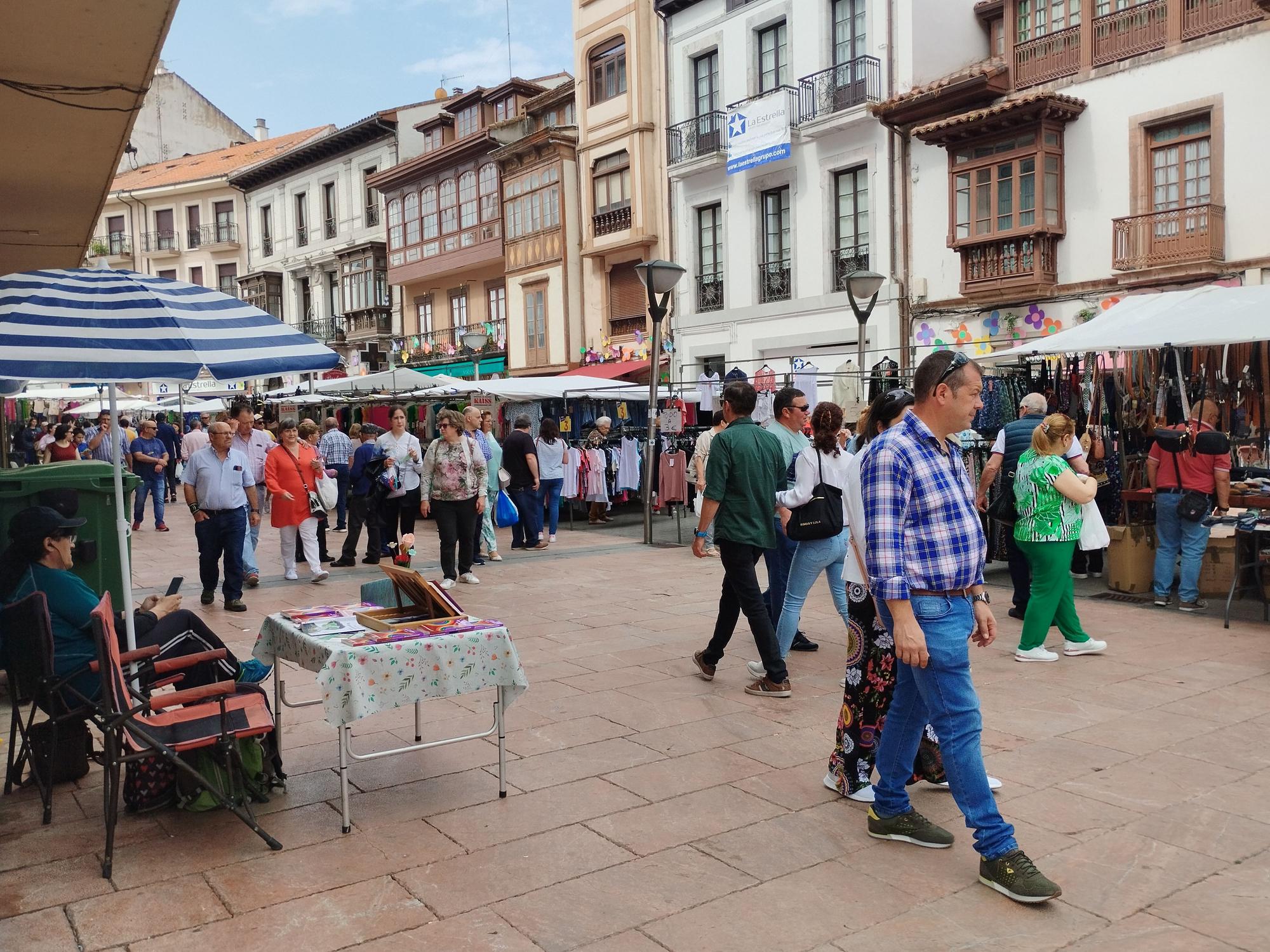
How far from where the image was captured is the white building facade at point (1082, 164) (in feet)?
50.2

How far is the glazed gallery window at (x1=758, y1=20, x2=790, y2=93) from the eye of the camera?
A: 21641mm

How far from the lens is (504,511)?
12.2m

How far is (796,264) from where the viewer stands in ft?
70.3

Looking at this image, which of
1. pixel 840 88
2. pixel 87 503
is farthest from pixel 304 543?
pixel 840 88

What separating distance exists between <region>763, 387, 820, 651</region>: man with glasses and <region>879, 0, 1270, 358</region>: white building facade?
1168 centimetres

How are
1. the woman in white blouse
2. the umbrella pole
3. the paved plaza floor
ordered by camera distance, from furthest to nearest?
the woman in white blouse, the umbrella pole, the paved plaza floor

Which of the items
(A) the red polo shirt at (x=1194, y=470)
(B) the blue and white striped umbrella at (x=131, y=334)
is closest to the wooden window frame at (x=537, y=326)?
(A) the red polo shirt at (x=1194, y=470)

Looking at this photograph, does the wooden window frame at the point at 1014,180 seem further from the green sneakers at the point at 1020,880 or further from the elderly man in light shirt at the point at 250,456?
the green sneakers at the point at 1020,880

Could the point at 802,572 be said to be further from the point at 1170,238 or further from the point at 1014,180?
the point at 1014,180

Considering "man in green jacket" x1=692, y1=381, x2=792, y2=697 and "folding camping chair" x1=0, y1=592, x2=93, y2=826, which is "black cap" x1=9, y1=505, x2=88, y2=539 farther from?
"man in green jacket" x1=692, y1=381, x2=792, y2=697

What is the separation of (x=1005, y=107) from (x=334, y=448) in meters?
12.0

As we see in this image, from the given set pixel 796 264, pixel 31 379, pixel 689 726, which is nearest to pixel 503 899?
pixel 689 726

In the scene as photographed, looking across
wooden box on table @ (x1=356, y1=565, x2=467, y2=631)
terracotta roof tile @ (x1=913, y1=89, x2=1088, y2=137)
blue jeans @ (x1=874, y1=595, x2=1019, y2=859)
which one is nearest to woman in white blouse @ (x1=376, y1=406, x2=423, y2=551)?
wooden box on table @ (x1=356, y1=565, x2=467, y2=631)

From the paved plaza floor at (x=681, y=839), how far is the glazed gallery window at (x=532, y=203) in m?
22.2
